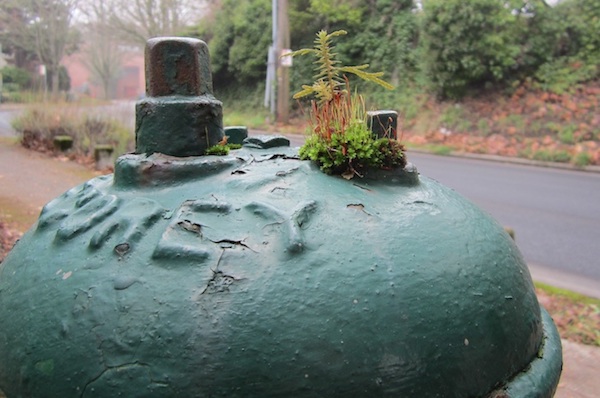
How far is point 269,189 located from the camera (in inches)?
59.3

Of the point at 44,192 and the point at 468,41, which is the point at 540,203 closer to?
the point at 44,192

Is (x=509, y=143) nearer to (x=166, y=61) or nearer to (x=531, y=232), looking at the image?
(x=531, y=232)

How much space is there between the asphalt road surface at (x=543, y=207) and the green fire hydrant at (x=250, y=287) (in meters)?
3.40

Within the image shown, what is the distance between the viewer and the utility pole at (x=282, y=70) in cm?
1533

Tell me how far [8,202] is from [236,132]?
5.49m

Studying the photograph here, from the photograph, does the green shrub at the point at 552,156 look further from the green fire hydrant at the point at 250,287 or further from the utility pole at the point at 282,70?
the green fire hydrant at the point at 250,287

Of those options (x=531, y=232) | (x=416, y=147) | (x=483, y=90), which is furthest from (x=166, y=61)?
(x=483, y=90)

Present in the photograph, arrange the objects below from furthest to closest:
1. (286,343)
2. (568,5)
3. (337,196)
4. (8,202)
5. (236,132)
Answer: (568,5)
(8,202)
(236,132)
(337,196)
(286,343)

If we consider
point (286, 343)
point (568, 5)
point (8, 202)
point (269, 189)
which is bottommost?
point (8, 202)

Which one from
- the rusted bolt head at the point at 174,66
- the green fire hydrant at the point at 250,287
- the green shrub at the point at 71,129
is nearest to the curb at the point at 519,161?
the green shrub at the point at 71,129

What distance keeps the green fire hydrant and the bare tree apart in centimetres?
2336

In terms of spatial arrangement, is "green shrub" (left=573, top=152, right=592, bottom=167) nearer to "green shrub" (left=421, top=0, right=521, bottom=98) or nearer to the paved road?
the paved road

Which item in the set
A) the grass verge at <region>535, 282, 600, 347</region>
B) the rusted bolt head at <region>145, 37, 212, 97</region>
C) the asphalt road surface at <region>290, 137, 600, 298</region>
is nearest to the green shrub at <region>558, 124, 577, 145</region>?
the asphalt road surface at <region>290, 137, 600, 298</region>

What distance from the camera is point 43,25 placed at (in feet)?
80.9
